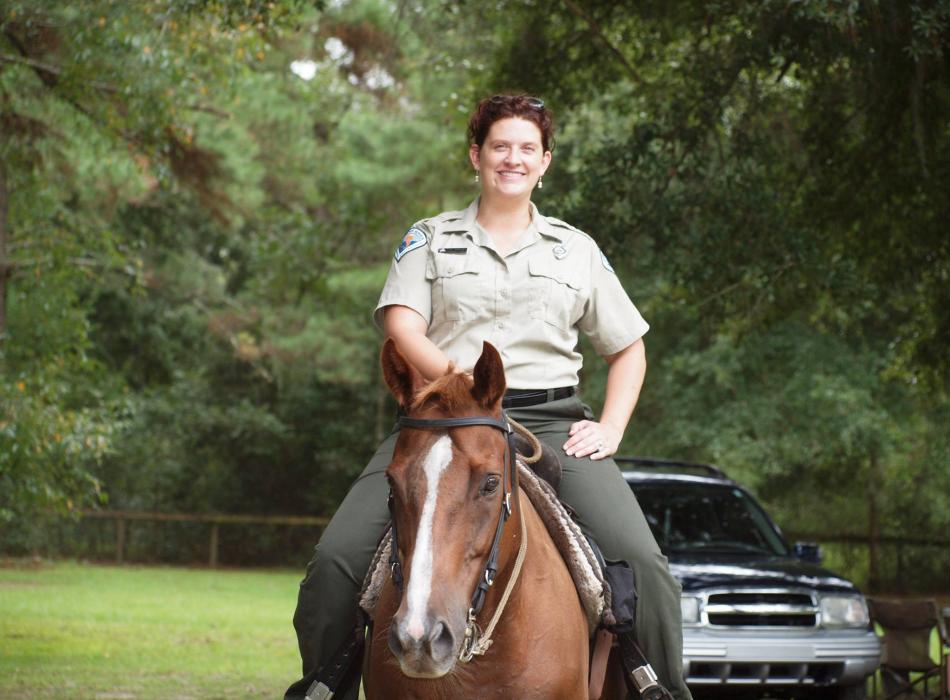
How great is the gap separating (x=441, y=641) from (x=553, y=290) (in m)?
1.71

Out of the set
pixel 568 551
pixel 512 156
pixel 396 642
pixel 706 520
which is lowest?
pixel 706 520

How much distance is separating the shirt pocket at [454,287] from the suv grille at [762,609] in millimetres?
6314

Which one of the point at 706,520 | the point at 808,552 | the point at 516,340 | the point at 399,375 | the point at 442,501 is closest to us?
the point at 442,501

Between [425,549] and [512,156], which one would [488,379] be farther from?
[512,156]

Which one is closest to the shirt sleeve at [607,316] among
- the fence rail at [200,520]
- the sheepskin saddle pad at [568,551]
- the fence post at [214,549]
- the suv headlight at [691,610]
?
the sheepskin saddle pad at [568,551]

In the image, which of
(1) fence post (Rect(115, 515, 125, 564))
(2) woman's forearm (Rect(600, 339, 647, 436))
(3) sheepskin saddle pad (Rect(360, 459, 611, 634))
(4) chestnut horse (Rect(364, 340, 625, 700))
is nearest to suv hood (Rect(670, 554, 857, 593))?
(2) woman's forearm (Rect(600, 339, 647, 436))

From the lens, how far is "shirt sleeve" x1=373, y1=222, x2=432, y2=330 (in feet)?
14.9

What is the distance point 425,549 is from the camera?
331cm

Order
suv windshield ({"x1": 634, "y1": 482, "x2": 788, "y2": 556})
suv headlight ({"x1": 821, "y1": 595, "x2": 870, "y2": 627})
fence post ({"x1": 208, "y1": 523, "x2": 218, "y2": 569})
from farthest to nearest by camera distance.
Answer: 1. fence post ({"x1": 208, "y1": 523, "x2": 218, "y2": 569})
2. suv windshield ({"x1": 634, "y1": 482, "x2": 788, "y2": 556})
3. suv headlight ({"x1": 821, "y1": 595, "x2": 870, "y2": 627})

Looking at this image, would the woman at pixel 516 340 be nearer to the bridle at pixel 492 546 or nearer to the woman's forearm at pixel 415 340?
the woman's forearm at pixel 415 340

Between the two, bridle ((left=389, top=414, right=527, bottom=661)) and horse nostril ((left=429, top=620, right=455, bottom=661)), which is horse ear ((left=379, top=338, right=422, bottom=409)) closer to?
bridle ((left=389, top=414, right=527, bottom=661))

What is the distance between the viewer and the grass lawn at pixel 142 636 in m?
12.3

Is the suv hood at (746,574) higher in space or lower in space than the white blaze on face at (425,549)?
lower

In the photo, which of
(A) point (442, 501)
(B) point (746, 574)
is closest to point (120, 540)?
(B) point (746, 574)
